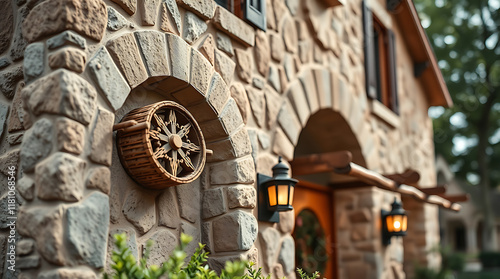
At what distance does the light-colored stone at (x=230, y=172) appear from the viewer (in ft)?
12.1

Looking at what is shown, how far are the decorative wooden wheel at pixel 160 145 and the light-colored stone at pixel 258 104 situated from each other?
0.90 metres

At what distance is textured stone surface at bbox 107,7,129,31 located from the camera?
2.92 m

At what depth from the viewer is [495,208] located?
28.0 meters

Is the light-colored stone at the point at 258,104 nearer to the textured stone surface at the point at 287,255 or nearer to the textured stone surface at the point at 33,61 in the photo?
the textured stone surface at the point at 287,255

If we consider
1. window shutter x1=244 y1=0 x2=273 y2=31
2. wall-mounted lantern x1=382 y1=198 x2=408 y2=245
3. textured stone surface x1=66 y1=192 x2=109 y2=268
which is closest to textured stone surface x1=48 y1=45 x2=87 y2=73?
textured stone surface x1=66 y1=192 x2=109 y2=268

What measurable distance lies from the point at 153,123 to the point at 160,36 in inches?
21.8

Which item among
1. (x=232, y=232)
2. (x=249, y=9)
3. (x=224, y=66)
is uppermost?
(x=249, y=9)

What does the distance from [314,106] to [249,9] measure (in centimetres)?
124

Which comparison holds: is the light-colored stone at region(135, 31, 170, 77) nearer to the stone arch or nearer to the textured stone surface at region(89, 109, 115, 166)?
the textured stone surface at region(89, 109, 115, 166)

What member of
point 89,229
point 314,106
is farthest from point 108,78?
point 314,106

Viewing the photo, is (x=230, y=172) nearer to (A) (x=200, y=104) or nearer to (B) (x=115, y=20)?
(A) (x=200, y=104)

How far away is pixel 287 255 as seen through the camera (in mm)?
4367

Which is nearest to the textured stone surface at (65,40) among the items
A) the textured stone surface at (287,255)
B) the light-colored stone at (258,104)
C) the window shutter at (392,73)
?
the light-colored stone at (258,104)

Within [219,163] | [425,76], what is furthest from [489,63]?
[219,163]
